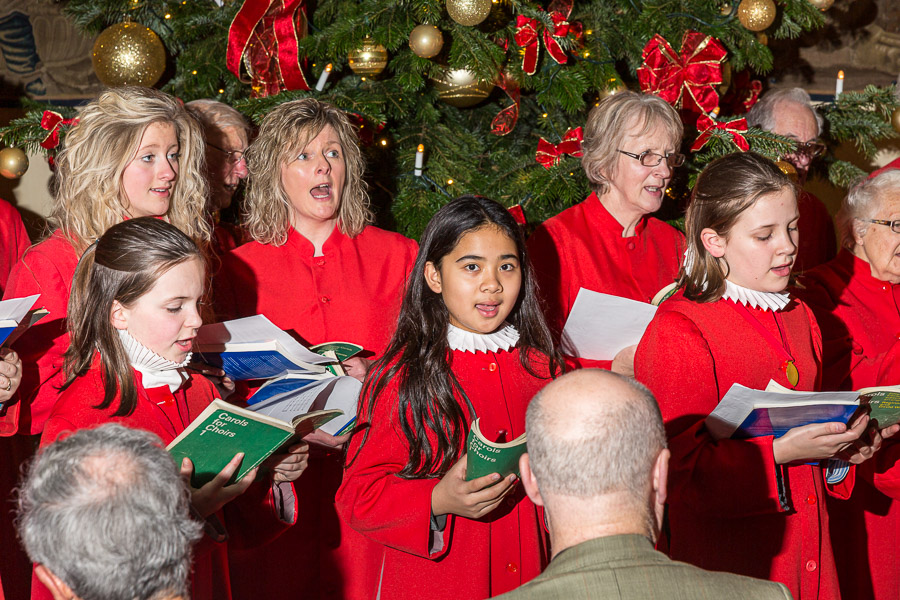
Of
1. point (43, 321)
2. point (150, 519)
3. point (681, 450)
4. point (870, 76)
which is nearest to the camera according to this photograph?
point (150, 519)

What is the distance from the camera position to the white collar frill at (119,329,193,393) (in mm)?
2393

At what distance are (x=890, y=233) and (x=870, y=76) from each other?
2608mm

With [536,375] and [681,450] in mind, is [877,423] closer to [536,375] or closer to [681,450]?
[681,450]

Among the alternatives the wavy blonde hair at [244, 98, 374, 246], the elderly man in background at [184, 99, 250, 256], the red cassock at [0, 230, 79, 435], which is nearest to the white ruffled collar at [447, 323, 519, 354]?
the wavy blonde hair at [244, 98, 374, 246]

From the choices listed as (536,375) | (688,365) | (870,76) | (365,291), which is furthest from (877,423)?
(870,76)

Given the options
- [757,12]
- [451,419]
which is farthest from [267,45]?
[451,419]

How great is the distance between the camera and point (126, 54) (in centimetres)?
410

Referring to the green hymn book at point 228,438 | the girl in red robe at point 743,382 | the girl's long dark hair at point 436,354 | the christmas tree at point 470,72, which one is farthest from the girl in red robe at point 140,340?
the christmas tree at point 470,72

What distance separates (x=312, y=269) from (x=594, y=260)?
1.10m

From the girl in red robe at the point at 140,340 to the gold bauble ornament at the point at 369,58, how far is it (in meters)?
Answer: 1.69

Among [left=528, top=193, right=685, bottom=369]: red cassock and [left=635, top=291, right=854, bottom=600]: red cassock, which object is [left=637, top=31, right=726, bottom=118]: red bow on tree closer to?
[left=528, top=193, right=685, bottom=369]: red cassock

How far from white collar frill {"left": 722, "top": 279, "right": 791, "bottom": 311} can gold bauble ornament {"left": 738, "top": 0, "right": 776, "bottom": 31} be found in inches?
76.3

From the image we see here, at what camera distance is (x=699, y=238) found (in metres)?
2.65

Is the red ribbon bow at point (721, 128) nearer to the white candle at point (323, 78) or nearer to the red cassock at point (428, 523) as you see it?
the white candle at point (323, 78)
